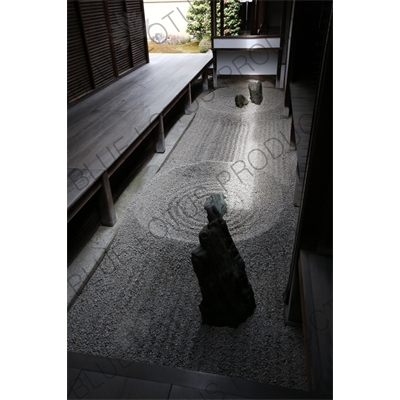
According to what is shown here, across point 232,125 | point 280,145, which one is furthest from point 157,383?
point 232,125

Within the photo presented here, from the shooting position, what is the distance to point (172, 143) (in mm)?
4773

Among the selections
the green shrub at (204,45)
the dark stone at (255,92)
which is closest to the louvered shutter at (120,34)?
the dark stone at (255,92)

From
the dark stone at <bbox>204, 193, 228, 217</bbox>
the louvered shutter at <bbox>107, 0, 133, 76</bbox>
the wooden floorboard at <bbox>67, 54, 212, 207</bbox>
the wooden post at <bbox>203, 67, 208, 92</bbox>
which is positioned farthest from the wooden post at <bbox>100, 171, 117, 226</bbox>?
the wooden post at <bbox>203, 67, 208, 92</bbox>

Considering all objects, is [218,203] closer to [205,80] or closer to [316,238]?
[316,238]

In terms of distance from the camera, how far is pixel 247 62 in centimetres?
757

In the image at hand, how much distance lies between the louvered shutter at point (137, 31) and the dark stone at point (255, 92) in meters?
2.27

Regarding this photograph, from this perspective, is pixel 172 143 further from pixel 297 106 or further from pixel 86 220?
pixel 86 220

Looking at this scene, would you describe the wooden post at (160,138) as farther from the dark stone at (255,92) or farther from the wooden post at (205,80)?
the wooden post at (205,80)

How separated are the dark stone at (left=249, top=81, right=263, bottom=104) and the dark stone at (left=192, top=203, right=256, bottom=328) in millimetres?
4550

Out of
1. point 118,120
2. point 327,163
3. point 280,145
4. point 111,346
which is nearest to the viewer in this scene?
point 327,163

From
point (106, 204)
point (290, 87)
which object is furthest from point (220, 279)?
point (290, 87)

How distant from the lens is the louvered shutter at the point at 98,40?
4473 mm

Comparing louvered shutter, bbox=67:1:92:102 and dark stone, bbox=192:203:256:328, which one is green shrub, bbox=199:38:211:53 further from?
dark stone, bbox=192:203:256:328

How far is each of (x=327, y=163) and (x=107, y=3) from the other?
484cm
